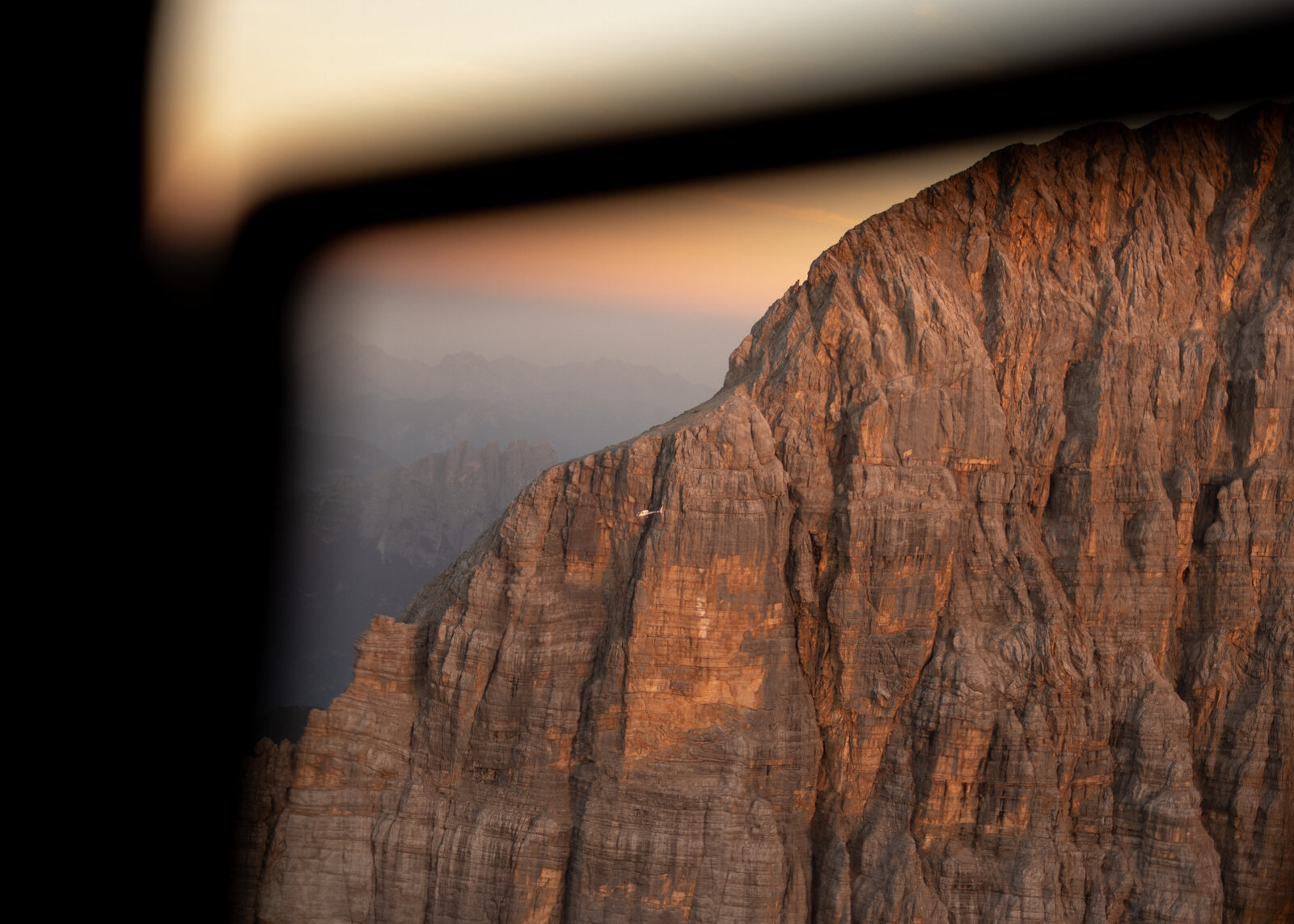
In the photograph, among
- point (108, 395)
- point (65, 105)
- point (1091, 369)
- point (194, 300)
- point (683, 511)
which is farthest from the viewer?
point (1091, 369)

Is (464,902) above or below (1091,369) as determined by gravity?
below

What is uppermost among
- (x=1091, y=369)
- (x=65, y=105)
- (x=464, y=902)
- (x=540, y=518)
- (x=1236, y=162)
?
(x=1236, y=162)

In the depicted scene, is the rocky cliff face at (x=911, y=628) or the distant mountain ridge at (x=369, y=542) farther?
the distant mountain ridge at (x=369, y=542)

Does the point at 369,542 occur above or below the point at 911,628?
above

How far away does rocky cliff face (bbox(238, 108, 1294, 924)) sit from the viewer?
45.2 feet

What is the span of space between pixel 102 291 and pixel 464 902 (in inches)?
392

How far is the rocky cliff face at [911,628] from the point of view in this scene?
13781 mm

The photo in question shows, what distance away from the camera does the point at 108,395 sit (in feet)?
27.2

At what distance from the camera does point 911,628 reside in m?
14.4

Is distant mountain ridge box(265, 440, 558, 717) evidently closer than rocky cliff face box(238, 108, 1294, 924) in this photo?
No

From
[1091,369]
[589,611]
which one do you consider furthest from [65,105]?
[1091,369]

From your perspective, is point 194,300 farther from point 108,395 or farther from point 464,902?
point 464,902

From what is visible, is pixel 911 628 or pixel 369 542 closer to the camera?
pixel 911 628

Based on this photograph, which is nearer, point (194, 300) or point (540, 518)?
point (194, 300)
